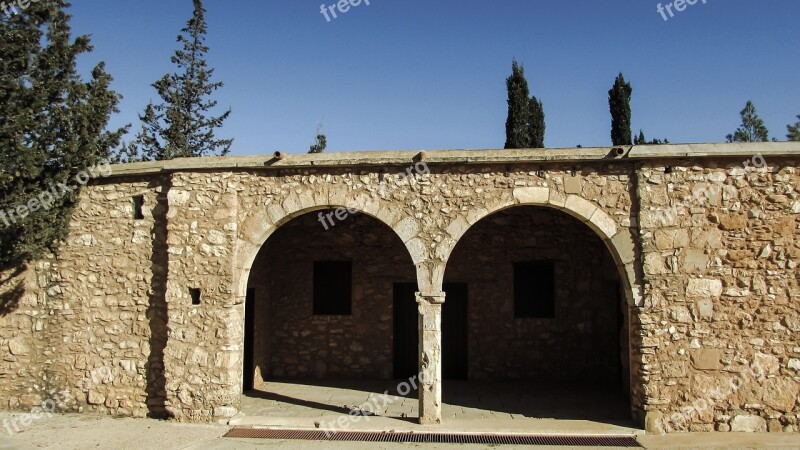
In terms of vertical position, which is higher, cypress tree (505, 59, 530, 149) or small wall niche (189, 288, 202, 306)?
cypress tree (505, 59, 530, 149)

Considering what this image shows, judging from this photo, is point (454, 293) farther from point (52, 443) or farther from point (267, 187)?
point (52, 443)

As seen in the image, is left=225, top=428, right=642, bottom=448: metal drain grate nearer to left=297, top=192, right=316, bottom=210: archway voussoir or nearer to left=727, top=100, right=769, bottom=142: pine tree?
left=297, top=192, right=316, bottom=210: archway voussoir

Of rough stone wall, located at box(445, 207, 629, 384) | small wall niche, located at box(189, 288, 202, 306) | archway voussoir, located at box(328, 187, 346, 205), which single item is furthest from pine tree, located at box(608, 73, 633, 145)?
small wall niche, located at box(189, 288, 202, 306)

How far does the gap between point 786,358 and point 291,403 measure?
7.23 metres

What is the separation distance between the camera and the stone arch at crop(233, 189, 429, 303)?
7.70m

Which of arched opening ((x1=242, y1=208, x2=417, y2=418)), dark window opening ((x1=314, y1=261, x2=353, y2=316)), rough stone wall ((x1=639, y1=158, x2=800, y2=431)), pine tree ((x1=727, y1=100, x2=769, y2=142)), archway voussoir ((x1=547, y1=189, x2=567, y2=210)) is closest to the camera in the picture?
rough stone wall ((x1=639, y1=158, x2=800, y2=431))

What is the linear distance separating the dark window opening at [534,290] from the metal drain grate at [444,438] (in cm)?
349

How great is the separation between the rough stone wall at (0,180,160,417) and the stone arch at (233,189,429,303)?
151 centimetres

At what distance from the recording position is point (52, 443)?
22.7ft

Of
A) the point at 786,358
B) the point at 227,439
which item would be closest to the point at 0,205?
the point at 227,439

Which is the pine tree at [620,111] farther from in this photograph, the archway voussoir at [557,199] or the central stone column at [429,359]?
the central stone column at [429,359]

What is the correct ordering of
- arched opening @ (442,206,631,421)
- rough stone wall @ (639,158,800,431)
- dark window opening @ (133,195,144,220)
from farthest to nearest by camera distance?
arched opening @ (442,206,631,421) → dark window opening @ (133,195,144,220) → rough stone wall @ (639,158,800,431)

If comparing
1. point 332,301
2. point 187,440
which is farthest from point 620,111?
point 187,440

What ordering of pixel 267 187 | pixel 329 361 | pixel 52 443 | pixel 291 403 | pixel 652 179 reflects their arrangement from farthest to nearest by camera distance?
pixel 329 361 < pixel 291 403 < pixel 267 187 < pixel 652 179 < pixel 52 443
